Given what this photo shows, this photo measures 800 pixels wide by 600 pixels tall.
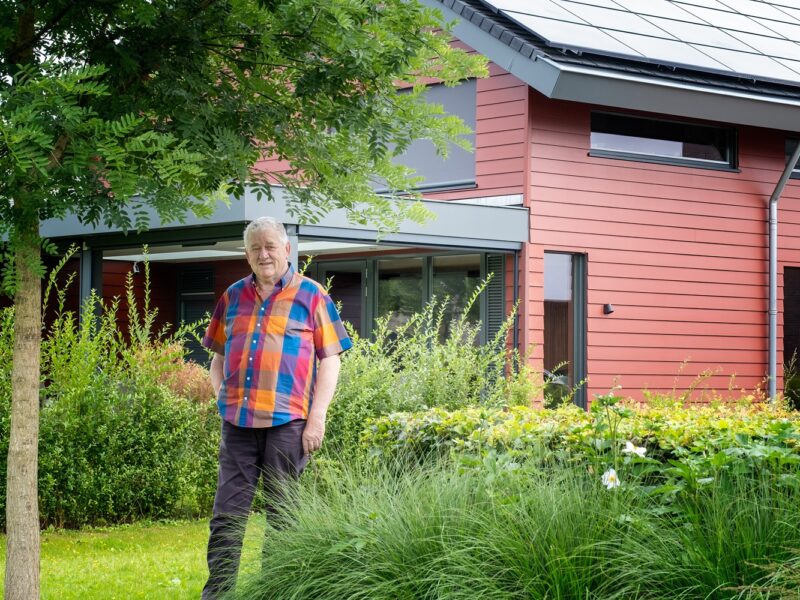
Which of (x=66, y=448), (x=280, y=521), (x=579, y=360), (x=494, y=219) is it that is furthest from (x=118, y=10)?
(x=579, y=360)

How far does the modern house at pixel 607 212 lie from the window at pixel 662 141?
0.02m

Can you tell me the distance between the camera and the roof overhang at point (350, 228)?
11617mm

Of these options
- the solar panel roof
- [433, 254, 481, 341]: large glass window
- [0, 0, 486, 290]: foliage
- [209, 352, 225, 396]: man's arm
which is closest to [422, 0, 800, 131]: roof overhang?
the solar panel roof

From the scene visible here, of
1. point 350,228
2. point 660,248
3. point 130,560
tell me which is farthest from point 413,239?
point 130,560

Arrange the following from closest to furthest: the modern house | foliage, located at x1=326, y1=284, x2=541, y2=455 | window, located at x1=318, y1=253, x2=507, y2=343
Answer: foliage, located at x1=326, y1=284, x2=541, y2=455 < the modern house < window, located at x1=318, y1=253, x2=507, y2=343

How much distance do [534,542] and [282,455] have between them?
1454mm

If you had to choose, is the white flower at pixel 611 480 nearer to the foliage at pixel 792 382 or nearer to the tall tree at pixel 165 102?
the tall tree at pixel 165 102

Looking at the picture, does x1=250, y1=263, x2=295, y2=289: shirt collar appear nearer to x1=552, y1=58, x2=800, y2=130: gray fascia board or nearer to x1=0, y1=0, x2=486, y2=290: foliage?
x1=0, y1=0, x2=486, y2=290: foliage

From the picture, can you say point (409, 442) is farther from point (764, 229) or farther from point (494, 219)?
point (764, 229)

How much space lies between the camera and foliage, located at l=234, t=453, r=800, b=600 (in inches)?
159

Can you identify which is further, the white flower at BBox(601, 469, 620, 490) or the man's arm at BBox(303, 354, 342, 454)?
the man's arm at BBox(303, 354, 342, 454)

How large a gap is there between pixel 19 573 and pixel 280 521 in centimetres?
107

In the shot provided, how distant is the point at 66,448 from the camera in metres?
8.34

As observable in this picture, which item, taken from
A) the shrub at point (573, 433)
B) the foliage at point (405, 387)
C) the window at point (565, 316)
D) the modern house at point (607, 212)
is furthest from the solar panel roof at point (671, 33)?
the shrub at point (573, 433)
